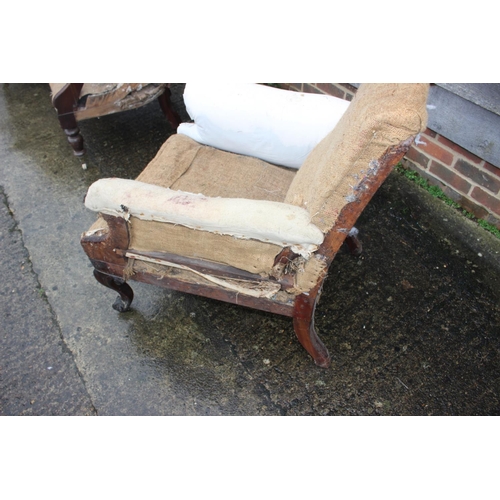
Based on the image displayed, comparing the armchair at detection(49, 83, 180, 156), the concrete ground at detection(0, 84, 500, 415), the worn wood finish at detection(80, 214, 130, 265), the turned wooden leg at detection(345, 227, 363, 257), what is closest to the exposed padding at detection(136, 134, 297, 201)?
the worn wood finish at detection(80, 214, 130, 265)

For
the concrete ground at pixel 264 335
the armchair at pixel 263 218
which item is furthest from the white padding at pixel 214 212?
the concrete ground at pixel 264 335

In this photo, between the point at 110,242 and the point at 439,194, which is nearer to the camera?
the point at 110,242

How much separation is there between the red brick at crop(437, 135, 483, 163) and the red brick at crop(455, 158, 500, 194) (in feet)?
0.11

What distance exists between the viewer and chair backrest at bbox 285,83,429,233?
101 cm

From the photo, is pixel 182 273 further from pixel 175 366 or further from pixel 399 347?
pixel 399 347

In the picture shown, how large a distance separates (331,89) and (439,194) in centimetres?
92

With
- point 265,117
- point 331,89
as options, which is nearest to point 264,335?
point 265,117

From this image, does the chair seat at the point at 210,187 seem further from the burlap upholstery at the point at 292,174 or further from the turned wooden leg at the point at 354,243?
the turned wooden leg at the point at 354,243

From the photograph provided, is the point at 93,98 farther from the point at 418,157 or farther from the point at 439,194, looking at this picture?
the point at 439,194

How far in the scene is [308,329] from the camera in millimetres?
1568

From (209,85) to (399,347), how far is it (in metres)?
1.33

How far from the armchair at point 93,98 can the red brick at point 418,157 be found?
4.84ft

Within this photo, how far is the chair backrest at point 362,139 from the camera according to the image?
1.01m

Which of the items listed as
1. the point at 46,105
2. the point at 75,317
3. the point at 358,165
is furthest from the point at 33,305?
the point at 46,105
